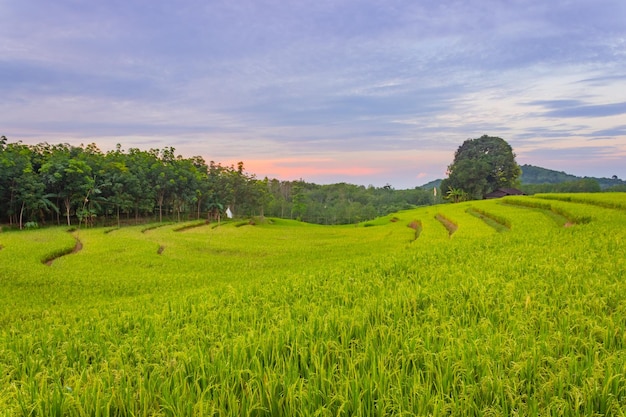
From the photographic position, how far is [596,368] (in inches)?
111

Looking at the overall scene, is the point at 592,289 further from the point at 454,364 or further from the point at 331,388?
the point at 331,388

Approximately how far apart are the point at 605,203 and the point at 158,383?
27945 millimetres

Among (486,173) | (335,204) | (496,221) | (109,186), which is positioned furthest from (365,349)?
(335,204)

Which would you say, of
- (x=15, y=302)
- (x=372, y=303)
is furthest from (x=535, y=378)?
(x=15, y=302)

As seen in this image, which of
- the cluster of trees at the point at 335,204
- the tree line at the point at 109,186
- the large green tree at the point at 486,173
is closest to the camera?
the tree line at the point at 109,186

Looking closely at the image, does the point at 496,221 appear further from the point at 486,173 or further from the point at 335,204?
the point at 335,204

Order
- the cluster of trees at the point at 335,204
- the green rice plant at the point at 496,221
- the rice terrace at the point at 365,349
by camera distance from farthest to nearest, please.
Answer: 1. the cluster of trees at the point at 335,204
2. the green rice plant at the point at 496,221
3. the rice terrace at the point at 365,349

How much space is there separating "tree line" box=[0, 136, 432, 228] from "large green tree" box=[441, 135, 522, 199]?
38.2 m

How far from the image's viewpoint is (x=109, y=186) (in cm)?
4719

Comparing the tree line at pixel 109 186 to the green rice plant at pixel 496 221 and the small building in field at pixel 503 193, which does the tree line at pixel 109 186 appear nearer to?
the green rice plant at pixel 496 221

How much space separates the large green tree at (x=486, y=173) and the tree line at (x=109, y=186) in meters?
38.2

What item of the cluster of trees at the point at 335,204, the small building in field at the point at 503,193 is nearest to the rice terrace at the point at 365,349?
the small building in field at the point at 503,193

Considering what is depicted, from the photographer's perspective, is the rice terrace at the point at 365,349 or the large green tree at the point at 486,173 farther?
the large green tree at the point at 486,173

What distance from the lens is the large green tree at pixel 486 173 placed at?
7031 cm
